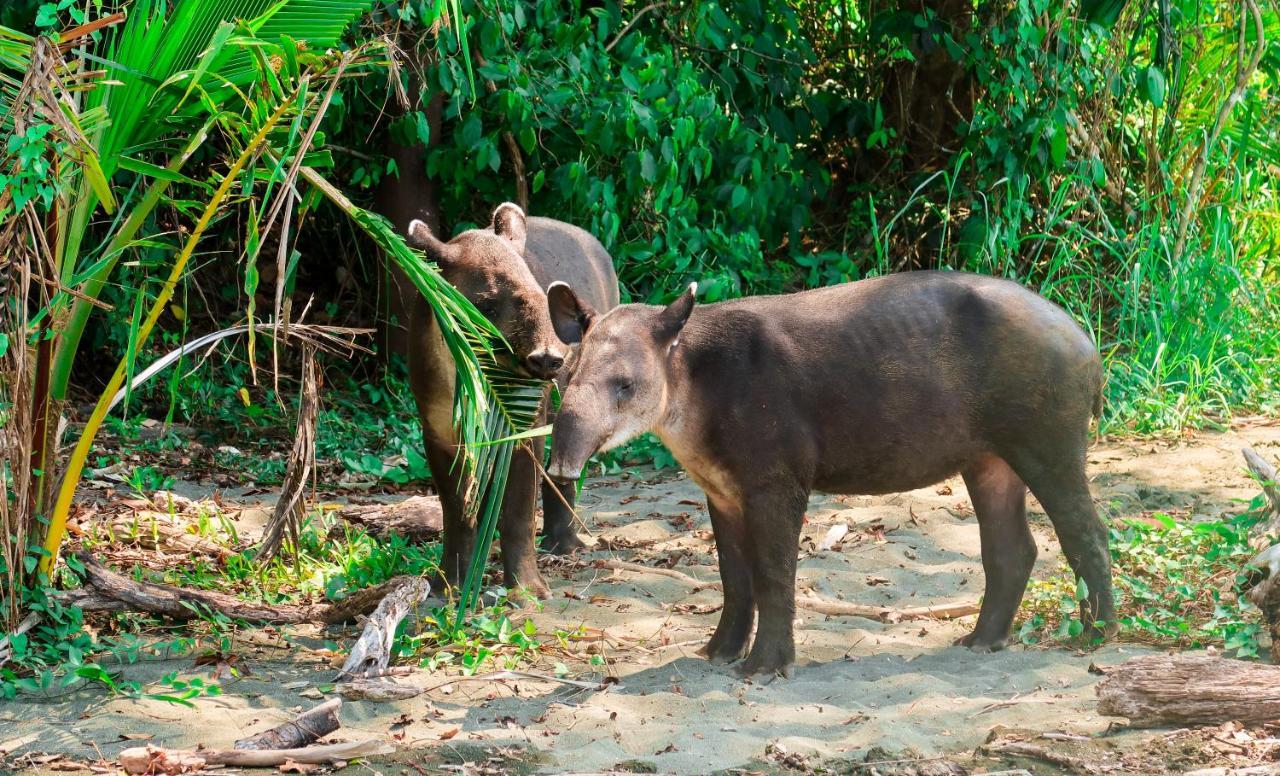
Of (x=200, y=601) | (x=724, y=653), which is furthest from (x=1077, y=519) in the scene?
(x=200, y=601)

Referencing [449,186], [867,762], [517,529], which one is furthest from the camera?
[449,186]

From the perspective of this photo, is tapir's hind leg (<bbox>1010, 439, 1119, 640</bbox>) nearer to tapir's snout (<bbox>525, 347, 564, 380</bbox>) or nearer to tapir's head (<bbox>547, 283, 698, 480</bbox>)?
tapir's head (<bbox>547, 283, 698, 480</bbox>)

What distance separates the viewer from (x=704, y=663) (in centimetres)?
557

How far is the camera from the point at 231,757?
4.32 metres

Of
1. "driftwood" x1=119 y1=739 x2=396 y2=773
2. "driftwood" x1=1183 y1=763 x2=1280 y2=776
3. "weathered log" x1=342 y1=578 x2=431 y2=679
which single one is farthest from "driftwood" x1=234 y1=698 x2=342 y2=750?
"driftwood" x1=1183 y1=763 x2=1280 y2=776

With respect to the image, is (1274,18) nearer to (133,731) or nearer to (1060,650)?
(1060,650)

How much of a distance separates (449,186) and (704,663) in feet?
16.8

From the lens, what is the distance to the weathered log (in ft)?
16.8

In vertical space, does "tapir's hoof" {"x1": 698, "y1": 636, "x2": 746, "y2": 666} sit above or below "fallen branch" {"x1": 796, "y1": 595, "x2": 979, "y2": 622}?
above

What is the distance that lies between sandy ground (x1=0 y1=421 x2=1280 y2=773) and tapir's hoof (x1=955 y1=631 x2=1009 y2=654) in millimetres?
65

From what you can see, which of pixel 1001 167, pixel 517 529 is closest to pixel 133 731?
pixel 517 529

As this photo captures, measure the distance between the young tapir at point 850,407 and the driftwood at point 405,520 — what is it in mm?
2131

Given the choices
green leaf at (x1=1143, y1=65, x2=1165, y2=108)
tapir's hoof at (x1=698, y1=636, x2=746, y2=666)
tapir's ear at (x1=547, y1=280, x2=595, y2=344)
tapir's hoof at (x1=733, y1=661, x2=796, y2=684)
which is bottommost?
tapir's hoof at (x1=698, y1=636, x2=746, y2=666)

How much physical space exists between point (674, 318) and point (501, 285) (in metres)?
1.13
